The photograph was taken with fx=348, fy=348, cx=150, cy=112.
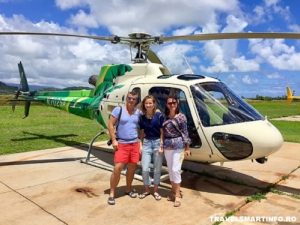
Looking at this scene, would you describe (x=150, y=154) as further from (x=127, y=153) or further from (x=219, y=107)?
(x=219, y=107)

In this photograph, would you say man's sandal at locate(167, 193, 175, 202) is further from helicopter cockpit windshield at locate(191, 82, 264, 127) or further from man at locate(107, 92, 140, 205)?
helicopter cockpit windshield at locate(191, 82, 264, 127)

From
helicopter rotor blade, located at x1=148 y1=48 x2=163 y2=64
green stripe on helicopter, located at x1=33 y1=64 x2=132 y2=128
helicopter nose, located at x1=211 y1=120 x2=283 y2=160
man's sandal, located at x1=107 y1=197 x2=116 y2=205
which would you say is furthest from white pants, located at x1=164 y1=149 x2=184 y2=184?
helicopter rotor blade, located at x1=148 y1=48 x2=163 y2=64

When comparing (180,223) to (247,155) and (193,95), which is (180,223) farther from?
(193,95)

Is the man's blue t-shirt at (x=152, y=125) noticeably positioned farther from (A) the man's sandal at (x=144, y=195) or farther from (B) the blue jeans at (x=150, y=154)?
(A) the man's sandal at (x=144, y=195)

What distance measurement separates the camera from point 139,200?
5.75 metres

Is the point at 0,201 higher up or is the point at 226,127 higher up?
the point at 226,127

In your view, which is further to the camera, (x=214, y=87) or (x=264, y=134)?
(x=214, y=87)

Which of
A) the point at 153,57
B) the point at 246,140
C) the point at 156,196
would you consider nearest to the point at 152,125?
the point at 156,196

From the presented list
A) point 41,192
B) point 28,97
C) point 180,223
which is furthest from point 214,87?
point 28,97

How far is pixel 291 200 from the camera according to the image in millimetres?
5945

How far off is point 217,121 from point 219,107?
26 centimetres

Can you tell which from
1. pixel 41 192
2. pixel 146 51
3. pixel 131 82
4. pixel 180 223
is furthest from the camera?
pixel 146 51

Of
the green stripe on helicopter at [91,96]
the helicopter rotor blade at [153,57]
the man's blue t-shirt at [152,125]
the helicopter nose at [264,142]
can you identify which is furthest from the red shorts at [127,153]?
the helicopter rotor blade at [153,57]

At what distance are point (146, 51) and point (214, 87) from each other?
92.9 inches
